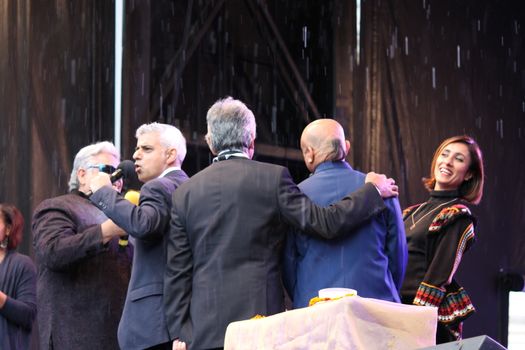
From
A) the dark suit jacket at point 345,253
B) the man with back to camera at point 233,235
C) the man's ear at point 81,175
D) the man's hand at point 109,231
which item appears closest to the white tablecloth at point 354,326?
the man with back to camera at point 233,235

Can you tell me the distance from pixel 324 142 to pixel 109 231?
1.11 m

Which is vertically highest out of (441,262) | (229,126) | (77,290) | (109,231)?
(229,126)

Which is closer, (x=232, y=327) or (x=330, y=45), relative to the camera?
(x=232, y=327)

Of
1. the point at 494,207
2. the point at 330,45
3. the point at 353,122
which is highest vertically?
the point at 330,45

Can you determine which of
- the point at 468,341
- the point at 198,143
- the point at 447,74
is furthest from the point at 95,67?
the point at 468,341

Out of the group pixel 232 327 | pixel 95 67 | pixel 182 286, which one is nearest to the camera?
pixel 232 327

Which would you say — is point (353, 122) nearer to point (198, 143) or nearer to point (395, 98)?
point (395, 98)

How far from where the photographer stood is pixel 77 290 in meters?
5.05

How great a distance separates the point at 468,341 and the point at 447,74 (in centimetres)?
617

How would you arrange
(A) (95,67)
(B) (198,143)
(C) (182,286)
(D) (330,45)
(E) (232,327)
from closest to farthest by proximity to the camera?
(E) (232,327), (C) (182,286), (A) (95,67), (B) (198,143), (D) (330,45)

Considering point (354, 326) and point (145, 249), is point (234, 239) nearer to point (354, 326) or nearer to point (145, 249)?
point (145, 249)

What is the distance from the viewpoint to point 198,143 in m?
8.23

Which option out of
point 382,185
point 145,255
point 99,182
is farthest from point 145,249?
point 382,185

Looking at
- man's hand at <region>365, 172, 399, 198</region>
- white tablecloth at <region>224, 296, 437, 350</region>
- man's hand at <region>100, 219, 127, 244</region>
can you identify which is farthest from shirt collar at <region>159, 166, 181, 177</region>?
white tablecloth at <region>224, 296, 437, 350</region>
